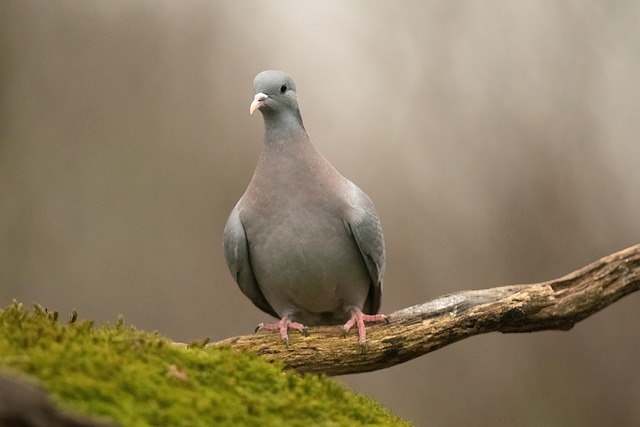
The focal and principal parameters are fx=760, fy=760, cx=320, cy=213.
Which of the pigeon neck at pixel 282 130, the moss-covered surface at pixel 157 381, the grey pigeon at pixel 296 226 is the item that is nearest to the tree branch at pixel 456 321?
the grey pigeon at pixel 296 226

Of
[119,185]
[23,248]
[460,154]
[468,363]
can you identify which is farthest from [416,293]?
[23,248]

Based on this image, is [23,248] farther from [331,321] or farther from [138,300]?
[331,321]

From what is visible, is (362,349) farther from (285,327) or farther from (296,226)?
(296,226)

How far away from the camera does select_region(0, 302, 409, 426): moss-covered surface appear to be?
77.5 inches

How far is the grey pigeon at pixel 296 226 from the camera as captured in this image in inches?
155

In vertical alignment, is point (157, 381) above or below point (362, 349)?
below

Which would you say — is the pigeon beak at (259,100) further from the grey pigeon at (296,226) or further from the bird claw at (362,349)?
the bird claw at (362,349)

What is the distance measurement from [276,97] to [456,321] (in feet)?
4.94

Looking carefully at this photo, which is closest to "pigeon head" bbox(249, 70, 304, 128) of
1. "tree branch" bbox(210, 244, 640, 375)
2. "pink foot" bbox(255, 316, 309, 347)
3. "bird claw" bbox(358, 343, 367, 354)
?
"pink foot" bbox(255, 316, 309, 347)

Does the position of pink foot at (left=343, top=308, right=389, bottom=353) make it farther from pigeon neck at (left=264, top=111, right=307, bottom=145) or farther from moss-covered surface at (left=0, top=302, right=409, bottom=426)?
pigeon neck at (left=264, top=111, right=307, bottom=145)

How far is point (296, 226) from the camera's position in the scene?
3.93 meters

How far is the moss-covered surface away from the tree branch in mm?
669

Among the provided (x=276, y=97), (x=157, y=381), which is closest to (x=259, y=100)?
(x=276, y=97)

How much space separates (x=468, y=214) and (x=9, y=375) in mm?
5383
